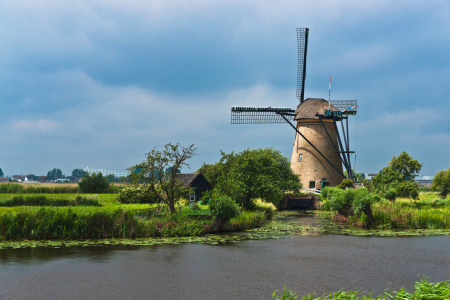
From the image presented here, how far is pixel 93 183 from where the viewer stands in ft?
130

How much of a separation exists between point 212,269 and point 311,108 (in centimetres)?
3649

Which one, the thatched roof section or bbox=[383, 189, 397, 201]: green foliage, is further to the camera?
the thatched roof section

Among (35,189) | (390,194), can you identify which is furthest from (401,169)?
(35,189)

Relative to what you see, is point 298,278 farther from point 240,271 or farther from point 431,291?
point 431,291

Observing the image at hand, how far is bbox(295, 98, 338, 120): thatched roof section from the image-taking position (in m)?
45.2

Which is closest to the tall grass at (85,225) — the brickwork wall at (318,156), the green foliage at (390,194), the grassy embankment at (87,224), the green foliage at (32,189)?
the grassy embankment at (87,224)

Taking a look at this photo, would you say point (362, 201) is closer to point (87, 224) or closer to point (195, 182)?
point (87, 224)

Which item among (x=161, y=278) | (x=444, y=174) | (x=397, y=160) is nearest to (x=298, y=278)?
(x=161, y=278)

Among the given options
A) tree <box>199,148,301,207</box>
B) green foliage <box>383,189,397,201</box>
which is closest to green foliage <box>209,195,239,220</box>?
tree <box>199,148,301,207</box>

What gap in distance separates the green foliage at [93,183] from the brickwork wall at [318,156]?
22407 mm

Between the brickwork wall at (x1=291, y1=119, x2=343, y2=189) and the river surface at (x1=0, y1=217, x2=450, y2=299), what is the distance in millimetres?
28164

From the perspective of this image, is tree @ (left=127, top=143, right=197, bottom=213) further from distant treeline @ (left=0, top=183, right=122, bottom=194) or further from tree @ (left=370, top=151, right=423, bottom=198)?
tree @ (left=370, top=151, right=423, bottom=198)

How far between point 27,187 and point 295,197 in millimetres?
27437

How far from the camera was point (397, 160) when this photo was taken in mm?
55812
